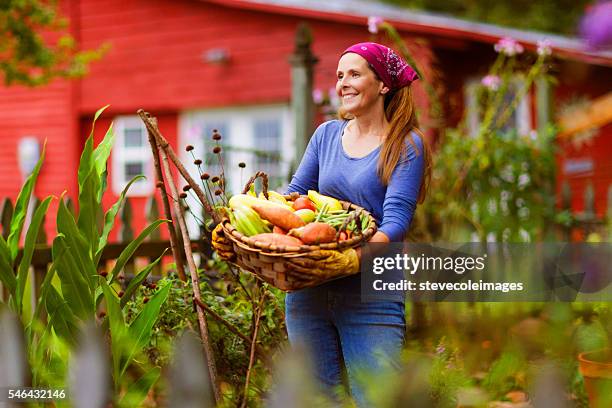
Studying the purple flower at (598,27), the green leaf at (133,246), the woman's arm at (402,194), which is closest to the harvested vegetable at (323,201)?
the woman's arm at (402,194)

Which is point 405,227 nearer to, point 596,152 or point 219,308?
point 219,308

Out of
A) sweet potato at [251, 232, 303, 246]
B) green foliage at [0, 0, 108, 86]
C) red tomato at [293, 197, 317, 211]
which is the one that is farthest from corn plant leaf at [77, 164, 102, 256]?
green foliage at [0, 0, 108, 86]

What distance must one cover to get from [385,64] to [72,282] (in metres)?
1.03

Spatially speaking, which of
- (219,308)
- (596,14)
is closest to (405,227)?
(219,308)

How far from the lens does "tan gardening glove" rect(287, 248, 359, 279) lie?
6.22ft

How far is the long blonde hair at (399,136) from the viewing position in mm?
2188

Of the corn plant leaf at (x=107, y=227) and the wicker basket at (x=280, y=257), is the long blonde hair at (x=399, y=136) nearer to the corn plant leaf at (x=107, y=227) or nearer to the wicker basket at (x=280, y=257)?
the wicker basket at (x=280, y=257)

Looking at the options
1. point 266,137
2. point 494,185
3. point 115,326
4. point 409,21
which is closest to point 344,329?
point 115,326

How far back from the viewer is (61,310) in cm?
244

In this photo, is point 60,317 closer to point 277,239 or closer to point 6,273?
point 6,273

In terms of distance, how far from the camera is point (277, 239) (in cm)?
193

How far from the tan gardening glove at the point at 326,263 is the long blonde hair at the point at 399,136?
0.31 metres

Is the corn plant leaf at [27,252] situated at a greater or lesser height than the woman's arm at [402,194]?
lesser

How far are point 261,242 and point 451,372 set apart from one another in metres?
0.57
